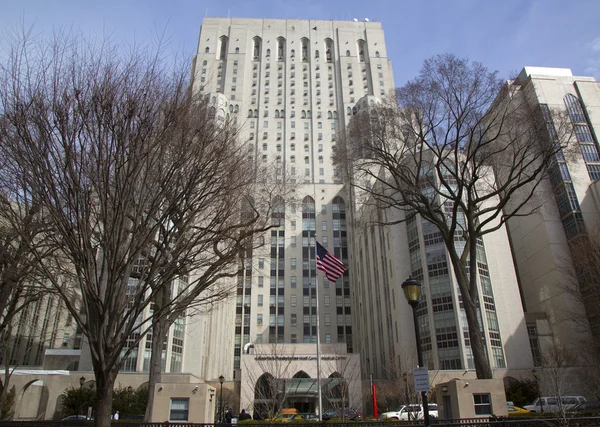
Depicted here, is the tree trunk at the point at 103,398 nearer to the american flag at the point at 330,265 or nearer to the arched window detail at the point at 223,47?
the american flag at the point at 330,265

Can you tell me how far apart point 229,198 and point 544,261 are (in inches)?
2239

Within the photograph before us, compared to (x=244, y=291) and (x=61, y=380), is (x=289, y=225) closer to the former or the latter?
(x=244, y=291)

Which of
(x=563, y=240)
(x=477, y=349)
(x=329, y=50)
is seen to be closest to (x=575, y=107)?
(x=563, y=240)

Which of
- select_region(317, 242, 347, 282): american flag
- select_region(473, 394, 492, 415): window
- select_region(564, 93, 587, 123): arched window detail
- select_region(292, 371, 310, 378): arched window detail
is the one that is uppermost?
select_region(564, 93, 587, 123): arched window detail

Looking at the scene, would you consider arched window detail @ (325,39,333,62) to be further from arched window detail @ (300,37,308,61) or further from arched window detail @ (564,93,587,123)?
arched window detail @ (564,93,587,123)

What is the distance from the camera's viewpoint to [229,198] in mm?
12508

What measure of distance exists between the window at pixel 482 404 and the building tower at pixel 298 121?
161ft

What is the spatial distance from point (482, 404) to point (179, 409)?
1072cm

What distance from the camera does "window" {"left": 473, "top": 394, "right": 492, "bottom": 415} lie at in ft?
49.9

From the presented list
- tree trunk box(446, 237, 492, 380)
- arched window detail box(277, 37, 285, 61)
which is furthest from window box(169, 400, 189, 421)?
arched window detail box(277, 37, 285, 61)

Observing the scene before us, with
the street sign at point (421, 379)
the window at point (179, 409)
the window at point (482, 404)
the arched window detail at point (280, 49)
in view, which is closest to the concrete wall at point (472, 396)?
the window at point (482, 404)

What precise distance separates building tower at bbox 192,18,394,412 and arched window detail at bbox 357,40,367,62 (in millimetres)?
260

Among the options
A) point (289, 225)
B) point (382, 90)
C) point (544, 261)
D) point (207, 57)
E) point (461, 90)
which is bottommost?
point (461, 90)

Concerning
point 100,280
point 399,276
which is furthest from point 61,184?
point 399,276
